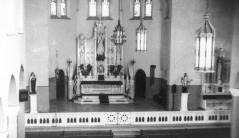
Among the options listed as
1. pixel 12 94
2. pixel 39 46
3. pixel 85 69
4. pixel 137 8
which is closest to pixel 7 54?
pixel 12 94

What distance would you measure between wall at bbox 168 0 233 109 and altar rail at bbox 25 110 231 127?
2.41 metres

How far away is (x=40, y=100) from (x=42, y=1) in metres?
6.02

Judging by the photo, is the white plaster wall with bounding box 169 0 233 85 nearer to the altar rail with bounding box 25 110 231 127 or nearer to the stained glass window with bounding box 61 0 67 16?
the altar rail with bounding box 25 110 231 127

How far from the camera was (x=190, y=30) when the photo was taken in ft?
82.8

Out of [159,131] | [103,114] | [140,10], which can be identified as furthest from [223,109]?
[140,10]

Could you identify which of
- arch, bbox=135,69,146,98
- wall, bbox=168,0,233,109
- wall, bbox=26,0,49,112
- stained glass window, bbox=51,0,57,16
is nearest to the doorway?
stained glass window, bbox=51,0,57,16

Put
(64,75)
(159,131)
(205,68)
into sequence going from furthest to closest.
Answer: (64,75) → (159,131) → (205,68)

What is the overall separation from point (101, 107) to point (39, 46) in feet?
19.4

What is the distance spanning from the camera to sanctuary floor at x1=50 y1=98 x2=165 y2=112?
989 inches

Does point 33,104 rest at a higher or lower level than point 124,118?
higher

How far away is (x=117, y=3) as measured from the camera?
31.2m

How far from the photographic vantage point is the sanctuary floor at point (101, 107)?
25.1 m

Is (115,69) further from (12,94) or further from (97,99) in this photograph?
(12,94)

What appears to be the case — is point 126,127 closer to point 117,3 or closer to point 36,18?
point 36,18
